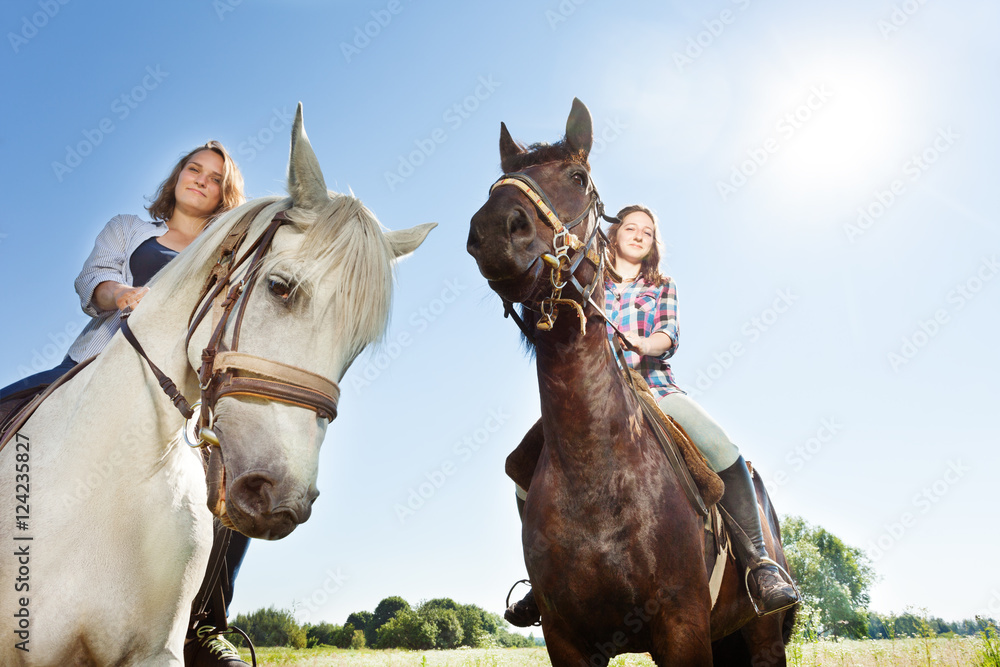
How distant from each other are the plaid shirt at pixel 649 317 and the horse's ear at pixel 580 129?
1376mm

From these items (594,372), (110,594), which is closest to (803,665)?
(594,372)

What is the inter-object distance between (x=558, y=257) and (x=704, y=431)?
6.38 feet

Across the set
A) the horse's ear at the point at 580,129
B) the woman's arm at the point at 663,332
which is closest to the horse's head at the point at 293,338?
the horse's ear at the point at 580,129

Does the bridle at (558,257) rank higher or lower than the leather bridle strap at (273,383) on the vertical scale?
higher

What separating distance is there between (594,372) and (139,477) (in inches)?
98.3

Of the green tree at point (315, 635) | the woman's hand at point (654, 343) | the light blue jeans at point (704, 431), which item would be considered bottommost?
the green tree at point (315, 635)

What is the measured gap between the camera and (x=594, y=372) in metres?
3.74

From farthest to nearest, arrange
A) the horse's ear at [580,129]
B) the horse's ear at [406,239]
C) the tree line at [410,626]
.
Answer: the tree line at [410,626] → the horse's ear at [580,129] → the horse's ear at [406,239]

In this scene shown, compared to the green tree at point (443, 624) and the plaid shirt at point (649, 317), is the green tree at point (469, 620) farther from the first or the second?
the plaid shirt at point (649, 317)

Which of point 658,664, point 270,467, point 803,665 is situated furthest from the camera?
point 803,665

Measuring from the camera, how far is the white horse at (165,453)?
7.34ft

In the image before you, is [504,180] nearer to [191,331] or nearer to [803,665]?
[191,331]

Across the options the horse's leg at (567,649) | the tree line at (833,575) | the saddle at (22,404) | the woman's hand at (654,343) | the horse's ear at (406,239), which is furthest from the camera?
the tree line at (833,575)

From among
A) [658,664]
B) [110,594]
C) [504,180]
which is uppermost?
[504,180]
